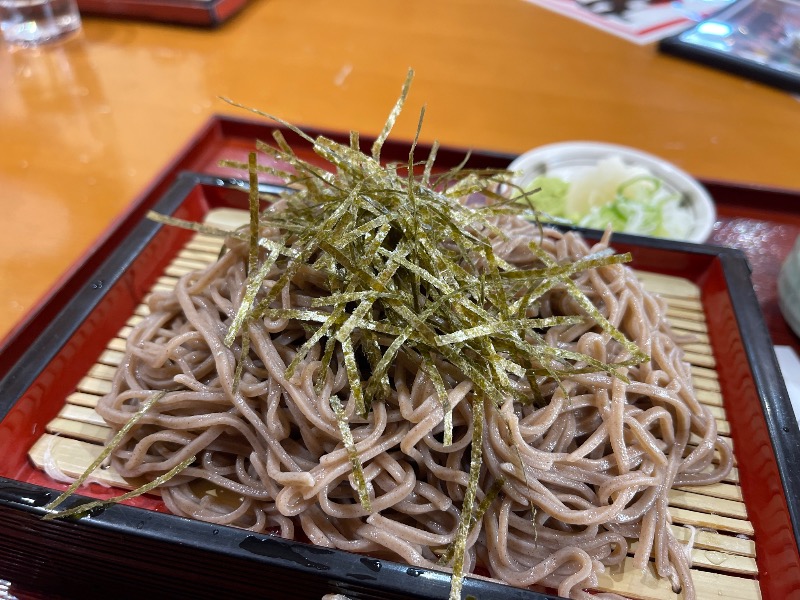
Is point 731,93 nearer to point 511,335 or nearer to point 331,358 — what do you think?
point 511,335

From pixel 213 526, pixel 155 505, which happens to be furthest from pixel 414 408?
pixel 155 505

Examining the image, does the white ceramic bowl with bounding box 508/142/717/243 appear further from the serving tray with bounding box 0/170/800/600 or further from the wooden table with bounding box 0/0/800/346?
the serving tray with bounding box 0/170/800/600

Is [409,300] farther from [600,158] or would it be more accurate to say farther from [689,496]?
[600,158]

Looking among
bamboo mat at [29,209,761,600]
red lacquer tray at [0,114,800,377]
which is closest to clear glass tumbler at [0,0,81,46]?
red lacquer tray at [0,114,800,377]

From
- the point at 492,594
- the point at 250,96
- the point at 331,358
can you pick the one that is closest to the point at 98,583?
the point at 331,358

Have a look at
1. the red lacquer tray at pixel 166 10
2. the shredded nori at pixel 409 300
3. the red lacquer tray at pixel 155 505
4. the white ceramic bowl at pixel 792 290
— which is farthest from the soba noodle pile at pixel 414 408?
the red lacquer tray at pixel 166 10

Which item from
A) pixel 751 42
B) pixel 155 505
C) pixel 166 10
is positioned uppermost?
pixel 166 10

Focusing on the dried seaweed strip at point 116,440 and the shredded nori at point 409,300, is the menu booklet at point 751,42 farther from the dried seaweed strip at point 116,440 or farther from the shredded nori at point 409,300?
the dried seaweed strip at point 116,440
